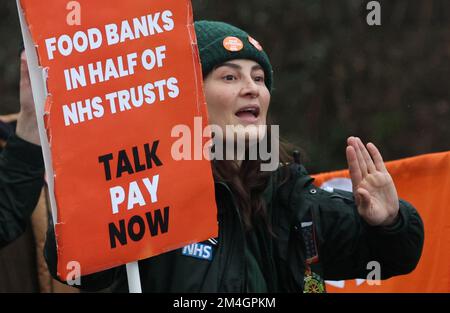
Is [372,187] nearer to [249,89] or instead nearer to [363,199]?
[363,199]

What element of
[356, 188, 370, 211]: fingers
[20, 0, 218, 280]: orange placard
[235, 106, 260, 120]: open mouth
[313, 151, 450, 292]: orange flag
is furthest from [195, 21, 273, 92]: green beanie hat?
[313, 151, 450, 292]: orange flag

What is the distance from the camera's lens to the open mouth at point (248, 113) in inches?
→ 126

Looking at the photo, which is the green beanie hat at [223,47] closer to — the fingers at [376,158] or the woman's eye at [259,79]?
the woman's eye at [259,79]

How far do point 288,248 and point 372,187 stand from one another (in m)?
0.33

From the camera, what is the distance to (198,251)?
119 inches

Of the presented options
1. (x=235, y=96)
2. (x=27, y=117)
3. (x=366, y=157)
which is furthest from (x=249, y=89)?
(x=27, y=117)

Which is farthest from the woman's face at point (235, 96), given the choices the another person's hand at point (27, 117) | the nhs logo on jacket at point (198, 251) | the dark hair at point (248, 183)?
the another person's hand at point (27, 117)

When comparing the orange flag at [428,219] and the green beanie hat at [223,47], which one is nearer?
the green beanie hat at [223,47]

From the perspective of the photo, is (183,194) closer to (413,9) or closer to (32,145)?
(32,145)

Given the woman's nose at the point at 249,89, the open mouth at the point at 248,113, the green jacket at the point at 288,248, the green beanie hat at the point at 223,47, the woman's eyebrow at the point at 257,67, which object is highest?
the green beanie hat at the point at 223,47

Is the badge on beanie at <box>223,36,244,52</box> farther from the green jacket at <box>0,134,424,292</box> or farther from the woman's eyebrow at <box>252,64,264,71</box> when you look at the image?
the green jacket at <box>0,134,424,292</box>

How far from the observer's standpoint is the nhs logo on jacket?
301 cm

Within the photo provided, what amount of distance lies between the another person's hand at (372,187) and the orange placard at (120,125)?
1.57 feet

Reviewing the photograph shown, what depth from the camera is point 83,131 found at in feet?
9.22
